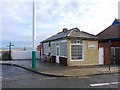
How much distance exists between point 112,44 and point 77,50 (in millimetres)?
6088

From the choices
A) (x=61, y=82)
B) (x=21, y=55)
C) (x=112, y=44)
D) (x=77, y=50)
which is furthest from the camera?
(x=21, y=55)

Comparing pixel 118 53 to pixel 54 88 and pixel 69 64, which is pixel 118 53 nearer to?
pixel 69 64

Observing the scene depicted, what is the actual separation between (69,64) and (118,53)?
663 cm

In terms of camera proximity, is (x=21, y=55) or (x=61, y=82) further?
(x=21, y=55)

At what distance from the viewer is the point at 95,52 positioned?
21406 millimetres

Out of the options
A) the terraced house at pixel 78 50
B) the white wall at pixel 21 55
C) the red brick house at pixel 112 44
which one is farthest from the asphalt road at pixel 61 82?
the white wall at pixel 21 55

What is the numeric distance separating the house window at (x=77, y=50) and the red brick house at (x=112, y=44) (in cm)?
268

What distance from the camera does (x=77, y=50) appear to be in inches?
809

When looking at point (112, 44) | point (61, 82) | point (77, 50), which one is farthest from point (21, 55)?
point (61, 82)

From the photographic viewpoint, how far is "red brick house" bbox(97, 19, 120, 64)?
22125 mm

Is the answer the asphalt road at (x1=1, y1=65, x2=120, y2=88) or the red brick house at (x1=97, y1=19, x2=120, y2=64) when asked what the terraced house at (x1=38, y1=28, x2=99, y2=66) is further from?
the asphalt road at (x1=1, y1=65, x2=120, y2=88)

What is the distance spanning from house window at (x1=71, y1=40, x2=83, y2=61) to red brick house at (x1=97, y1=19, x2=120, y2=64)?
2.68 metres

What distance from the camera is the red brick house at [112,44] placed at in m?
22.1

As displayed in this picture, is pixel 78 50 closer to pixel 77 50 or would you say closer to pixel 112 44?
pixel 77 50
